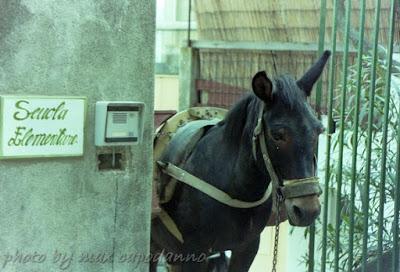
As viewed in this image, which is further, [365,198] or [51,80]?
[365,198]

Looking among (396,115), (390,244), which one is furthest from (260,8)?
(390,244)

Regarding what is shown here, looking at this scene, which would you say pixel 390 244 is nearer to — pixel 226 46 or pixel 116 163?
pixel 116 163

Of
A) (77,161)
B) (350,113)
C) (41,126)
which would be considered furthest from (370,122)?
(41,126)

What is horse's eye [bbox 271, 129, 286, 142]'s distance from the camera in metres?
3.59

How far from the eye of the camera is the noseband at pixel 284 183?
3.51m

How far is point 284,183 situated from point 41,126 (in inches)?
49.8

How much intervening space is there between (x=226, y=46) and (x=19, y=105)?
14.2ft

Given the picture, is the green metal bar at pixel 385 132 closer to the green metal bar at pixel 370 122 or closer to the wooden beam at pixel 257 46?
the green metal bar at pixel 370 122

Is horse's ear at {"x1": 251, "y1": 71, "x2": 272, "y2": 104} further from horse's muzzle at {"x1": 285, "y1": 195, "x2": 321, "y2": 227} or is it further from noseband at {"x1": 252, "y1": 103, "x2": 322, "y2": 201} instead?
horse's muzzle at {"x1": 285, "y1": 195, "x2": 321, "y2": 227}

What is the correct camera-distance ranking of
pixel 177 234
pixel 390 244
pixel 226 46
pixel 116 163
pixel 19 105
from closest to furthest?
pixel 19 105
pixel 116 163
pixel 177 234
pixel 390 244
pixel 226 46

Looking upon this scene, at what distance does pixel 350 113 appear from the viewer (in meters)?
4.85

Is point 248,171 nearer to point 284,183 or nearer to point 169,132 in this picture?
point 284,183

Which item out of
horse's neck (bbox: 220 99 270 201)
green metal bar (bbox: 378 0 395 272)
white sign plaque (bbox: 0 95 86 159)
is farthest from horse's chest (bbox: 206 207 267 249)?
white sign plaque (bbox: 0 95 86 159)

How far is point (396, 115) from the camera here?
4664 millimetres
